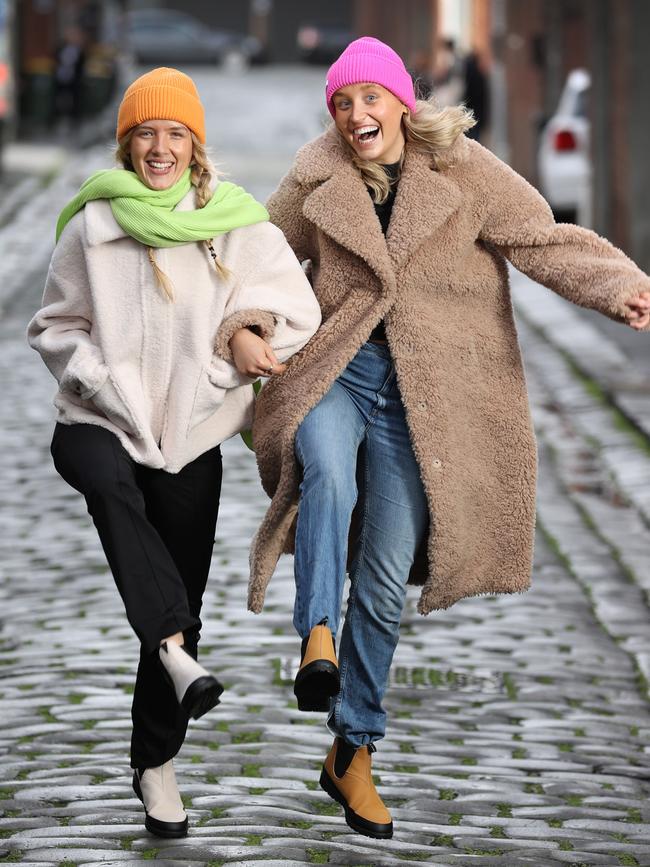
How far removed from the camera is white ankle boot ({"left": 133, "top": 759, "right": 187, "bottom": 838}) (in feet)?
16.4

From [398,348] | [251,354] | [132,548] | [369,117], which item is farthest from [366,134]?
[132,548]

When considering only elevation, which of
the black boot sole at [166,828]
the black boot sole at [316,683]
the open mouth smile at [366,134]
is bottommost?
the black boot sole at [166,828]

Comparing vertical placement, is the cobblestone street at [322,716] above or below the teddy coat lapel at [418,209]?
below

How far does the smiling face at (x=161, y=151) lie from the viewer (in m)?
4.84

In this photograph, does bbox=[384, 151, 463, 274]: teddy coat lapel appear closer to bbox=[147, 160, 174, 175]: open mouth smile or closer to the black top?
the black top

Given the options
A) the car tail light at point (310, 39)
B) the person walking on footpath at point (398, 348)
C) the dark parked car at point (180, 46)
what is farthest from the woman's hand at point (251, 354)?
the car tail light at point (310, 39)

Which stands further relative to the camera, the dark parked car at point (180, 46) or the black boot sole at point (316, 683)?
the dark parked car at point (180, 46)

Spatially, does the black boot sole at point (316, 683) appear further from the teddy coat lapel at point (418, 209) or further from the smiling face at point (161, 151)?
the smiling face at point (161, 151)

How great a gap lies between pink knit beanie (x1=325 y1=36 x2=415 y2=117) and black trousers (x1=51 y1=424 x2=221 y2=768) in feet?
3.32

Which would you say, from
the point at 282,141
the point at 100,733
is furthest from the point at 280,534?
the point at 282,141

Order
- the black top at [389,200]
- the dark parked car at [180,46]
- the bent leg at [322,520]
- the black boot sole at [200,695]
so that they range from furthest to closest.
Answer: the dark parked car at [180,46] → the black top at [389,200] → the bent leg at [322,520] → the black boot sole at [200,695]

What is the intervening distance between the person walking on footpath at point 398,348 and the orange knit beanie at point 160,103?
382mm

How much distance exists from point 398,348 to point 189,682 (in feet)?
3.46

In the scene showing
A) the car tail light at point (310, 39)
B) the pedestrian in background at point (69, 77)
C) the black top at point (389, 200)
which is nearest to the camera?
the black top at point (389, 200)
